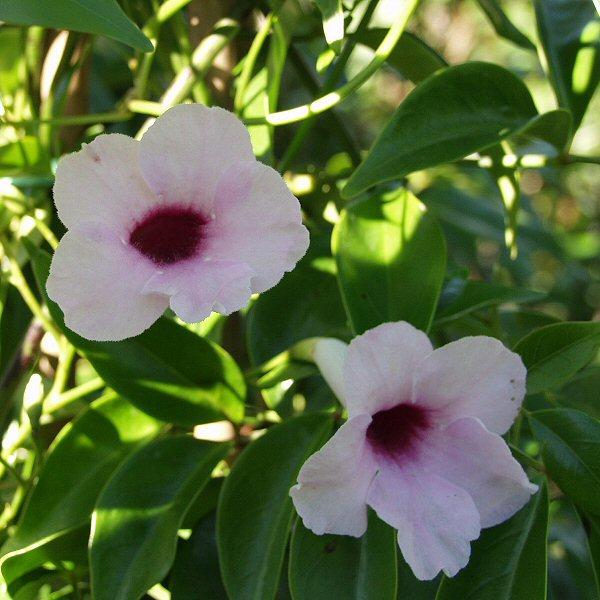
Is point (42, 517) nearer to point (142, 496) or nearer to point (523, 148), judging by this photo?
point (142, 496)

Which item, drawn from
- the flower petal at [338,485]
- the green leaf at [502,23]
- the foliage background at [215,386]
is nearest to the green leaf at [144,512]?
the foliage background at [215,386]

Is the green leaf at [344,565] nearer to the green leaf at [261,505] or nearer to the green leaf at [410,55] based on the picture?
the green leaf at [261,505]

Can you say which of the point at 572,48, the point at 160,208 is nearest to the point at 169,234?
the point at 160,208

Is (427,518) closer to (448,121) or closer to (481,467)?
(481,467)

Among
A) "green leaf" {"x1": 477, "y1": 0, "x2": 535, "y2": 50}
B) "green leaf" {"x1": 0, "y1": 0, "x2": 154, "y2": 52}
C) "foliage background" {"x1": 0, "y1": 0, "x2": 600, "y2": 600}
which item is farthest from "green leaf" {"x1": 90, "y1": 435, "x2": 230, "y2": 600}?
"green leaf" {"x1": 477, "y1": 0, "x2": 535, "y2": 50}

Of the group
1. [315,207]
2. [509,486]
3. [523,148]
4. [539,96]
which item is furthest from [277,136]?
[539,96]

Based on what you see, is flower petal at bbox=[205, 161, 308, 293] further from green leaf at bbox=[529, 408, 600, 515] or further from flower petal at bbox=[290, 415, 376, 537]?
green leaf at bbox=[529, 408, 600, 515]
